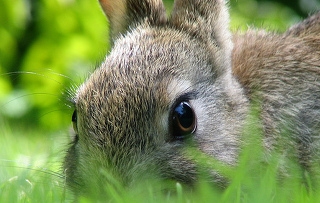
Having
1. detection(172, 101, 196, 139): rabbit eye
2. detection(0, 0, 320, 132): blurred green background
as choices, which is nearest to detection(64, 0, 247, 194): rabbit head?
detection(172, 101, 196, 139): rabbit eye

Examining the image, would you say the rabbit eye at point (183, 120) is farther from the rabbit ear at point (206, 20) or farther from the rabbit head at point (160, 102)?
the rabbit ear at point (206, 20)

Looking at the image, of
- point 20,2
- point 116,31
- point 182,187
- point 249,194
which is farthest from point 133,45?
point 20,2

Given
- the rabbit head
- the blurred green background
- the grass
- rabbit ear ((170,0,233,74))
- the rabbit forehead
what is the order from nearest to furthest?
1. the grass
2. the rabbit head
3. the rabbit forehead
4. rabbit ear ((170,0,233,74))
5. the blurred green background

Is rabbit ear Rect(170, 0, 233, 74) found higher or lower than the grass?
higher

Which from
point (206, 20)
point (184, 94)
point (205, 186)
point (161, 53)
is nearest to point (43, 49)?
point (206, 20)

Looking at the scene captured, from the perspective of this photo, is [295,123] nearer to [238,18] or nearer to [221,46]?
[221,46]

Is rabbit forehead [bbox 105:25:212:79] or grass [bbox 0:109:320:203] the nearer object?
grass [bbox 0:109:320:203]

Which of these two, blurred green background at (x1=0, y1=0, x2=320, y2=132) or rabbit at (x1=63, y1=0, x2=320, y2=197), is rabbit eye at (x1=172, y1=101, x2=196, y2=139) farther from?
blurred green background at (x1=0, y1=0, x2=320, y2=132)
